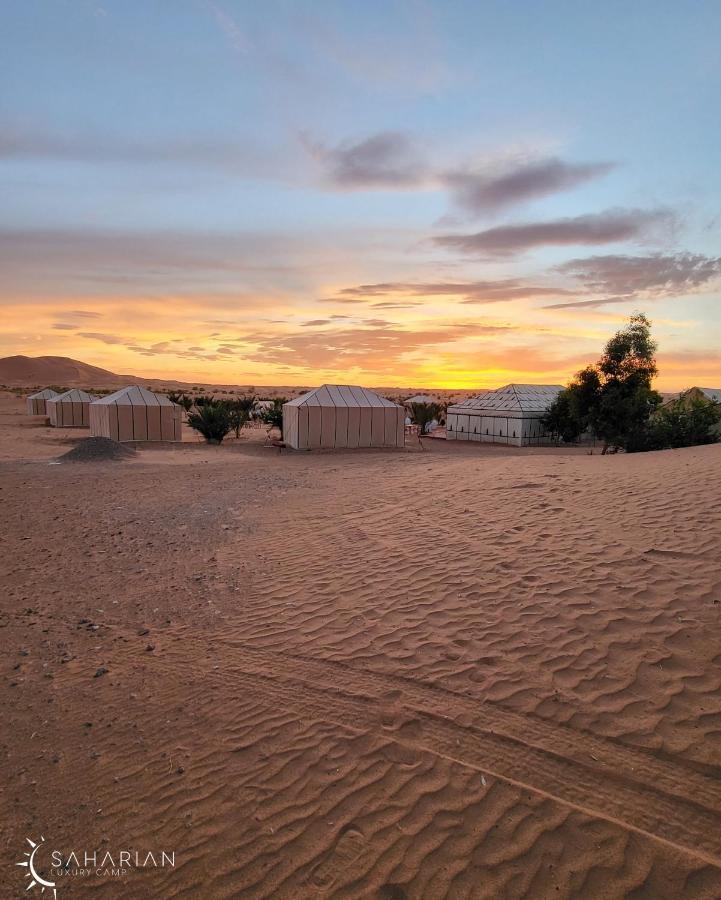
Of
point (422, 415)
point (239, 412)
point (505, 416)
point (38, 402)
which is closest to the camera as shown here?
point (239, 412)

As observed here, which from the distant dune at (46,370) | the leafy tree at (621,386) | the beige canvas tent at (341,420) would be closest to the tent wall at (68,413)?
the beige canvas tent at (341,420)

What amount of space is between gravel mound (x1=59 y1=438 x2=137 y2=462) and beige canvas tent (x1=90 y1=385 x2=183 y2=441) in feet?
20.7

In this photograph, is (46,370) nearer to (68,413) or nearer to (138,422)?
(68,413)

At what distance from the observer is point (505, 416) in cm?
3294

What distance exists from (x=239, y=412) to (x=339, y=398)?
27.7 ft

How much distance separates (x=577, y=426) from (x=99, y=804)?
30937mm

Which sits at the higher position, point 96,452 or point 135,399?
point 135,399

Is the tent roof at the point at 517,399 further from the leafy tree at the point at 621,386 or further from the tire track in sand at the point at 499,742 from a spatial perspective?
the tire track in sand at the point at 499,742

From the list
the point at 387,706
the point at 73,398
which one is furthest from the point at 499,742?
the point at 73,398

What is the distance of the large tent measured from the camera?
1268 inches

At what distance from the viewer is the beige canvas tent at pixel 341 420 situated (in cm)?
2538

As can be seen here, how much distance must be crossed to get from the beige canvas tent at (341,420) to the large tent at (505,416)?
8489 millimetres

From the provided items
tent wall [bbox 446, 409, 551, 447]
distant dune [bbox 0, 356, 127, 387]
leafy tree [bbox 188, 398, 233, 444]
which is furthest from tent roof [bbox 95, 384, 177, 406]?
distant dune [bbox 0, 356, 127, 387]

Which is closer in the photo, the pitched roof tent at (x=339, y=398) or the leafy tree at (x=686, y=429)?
the leafy tree at (x=686, y=429)
